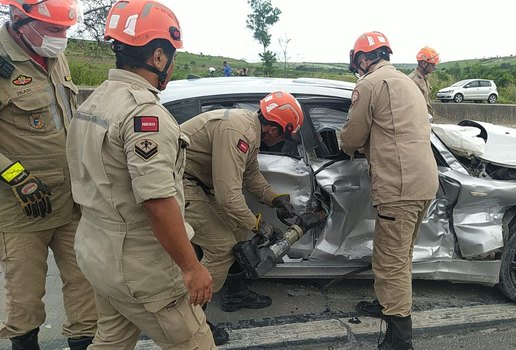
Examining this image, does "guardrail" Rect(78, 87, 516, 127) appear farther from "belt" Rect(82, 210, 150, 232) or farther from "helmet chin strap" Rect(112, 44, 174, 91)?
"belt" Rect(82, 210, 150, 232)

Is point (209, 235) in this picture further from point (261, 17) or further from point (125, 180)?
point (261, 17)

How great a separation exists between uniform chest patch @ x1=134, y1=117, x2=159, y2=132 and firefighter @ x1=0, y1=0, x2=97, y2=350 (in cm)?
92

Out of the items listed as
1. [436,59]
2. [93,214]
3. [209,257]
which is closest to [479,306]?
[209,257]

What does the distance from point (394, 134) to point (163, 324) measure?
1667mm

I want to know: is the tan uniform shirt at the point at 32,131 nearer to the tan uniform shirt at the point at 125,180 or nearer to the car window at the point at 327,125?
the tan uniform shirt at the point at 125,180

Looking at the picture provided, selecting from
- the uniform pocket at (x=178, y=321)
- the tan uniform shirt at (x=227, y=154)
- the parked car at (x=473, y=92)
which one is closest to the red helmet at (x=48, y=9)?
the tan uniform shirt at (x=227, y=154)

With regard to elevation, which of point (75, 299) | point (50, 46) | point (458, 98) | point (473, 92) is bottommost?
point (458, 98)

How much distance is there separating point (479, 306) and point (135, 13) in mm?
2881

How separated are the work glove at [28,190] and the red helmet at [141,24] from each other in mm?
824

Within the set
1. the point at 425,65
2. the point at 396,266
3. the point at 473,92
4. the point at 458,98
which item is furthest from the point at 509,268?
the point at 473,92

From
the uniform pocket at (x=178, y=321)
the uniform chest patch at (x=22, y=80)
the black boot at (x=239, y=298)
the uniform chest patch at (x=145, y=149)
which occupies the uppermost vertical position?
the uniform chest patch at (x=22, y=80)

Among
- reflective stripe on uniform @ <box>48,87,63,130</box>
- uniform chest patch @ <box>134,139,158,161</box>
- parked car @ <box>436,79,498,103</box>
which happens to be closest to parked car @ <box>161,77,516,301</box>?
reflective stripe on uniform @ <box>48,87,63,130</box>

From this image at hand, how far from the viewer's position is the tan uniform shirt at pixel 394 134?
251 centimetres

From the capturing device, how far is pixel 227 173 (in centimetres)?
236
